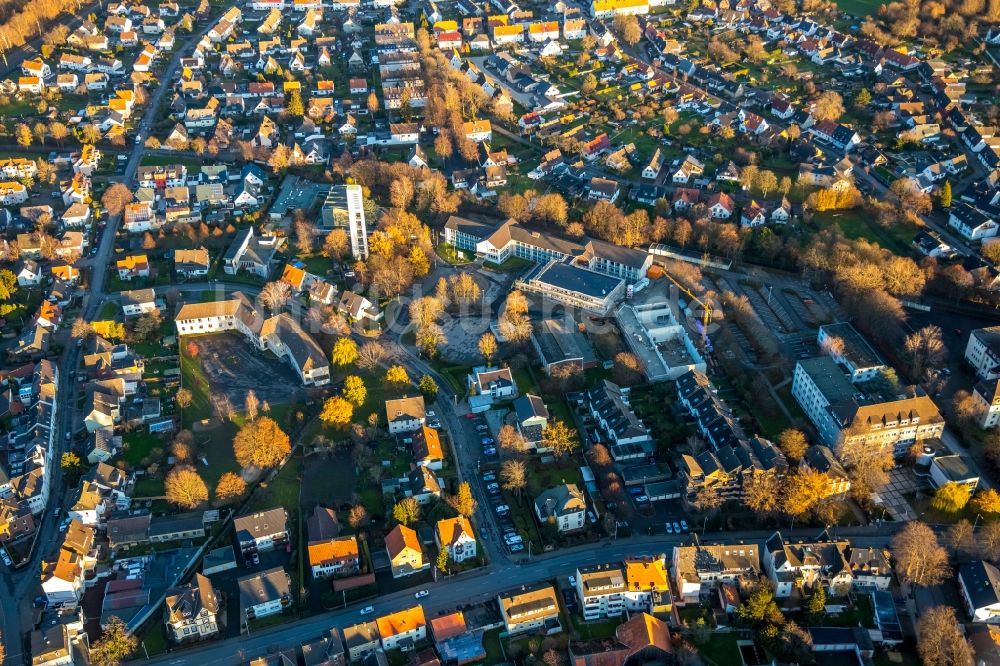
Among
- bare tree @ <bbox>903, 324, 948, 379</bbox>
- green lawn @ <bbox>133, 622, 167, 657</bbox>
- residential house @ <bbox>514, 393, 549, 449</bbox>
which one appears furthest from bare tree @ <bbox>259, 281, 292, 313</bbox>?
bare tree @ <bbox>903, 324, 948, 379</bbox>

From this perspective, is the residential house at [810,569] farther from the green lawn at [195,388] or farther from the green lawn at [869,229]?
the green lawn at [195,388]

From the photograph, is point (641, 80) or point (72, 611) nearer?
point (72, 611)

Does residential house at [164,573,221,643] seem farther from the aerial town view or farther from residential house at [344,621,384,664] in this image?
residential house at [344,621,384,664]

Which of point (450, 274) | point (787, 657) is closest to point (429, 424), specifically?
point (450, 274)

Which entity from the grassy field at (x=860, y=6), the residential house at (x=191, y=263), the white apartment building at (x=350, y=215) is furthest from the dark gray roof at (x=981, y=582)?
the grassy field at (x=860, y=6)

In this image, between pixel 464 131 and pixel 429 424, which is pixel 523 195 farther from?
pixel 429 424

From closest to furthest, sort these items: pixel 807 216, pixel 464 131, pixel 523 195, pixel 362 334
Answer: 1. pixel 362 334
2. pixel 807 216
3. pixel 523 195
4. pixel 464 131
